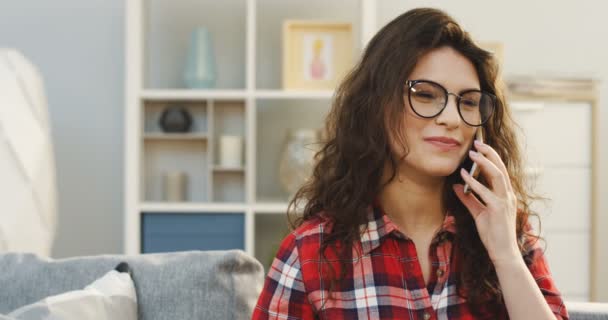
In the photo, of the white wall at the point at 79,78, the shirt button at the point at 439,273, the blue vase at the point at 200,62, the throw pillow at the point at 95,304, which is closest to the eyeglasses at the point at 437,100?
the shirt button at the point at 439,273

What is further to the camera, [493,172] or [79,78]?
[79,78]

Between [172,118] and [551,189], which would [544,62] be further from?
[172,118]

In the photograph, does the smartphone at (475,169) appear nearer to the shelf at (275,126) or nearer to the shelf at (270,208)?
the shelf at (270,208)

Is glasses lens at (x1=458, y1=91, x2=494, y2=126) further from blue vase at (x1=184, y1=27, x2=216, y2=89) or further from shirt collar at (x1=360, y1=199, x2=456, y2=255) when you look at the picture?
blue vase at (x1=184, y1=27, x2=216, y2=89)

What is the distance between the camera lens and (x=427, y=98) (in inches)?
38.7

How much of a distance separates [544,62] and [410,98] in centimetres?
252

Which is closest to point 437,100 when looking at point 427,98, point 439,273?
point 427,98

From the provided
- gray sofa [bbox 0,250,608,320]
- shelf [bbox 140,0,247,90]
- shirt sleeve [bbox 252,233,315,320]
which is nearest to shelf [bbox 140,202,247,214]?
shelf [bbox 140,0,247,90]

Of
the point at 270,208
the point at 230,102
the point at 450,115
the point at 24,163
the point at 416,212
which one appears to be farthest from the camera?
the point at 230,102

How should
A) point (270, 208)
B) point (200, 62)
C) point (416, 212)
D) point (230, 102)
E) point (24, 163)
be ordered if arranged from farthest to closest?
point (230, 102) → point (200, 62) → point (270, 208) → point (24, 163) → point (416, 212)

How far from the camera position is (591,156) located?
281 cm

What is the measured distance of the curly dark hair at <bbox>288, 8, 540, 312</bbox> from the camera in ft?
3.28

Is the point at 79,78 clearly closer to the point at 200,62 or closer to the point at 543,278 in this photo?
the point at 200,62

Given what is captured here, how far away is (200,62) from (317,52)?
1.59ft
